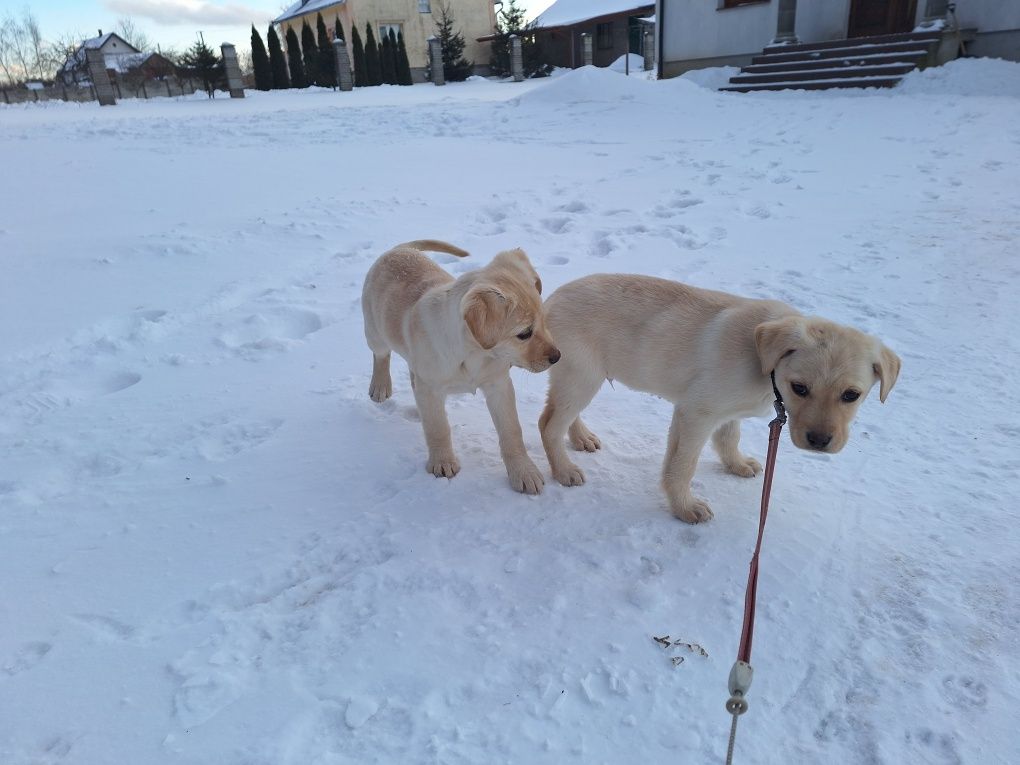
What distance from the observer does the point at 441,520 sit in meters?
2.92

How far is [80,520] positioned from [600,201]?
652cm

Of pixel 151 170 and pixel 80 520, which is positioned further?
pixel 151 170

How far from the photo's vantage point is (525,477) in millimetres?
3146

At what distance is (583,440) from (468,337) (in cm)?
98

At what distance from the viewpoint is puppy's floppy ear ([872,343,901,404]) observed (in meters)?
2.39

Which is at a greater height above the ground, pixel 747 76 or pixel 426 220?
pixel 747 76

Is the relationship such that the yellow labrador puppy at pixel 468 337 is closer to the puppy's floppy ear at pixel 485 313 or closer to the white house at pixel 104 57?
the puppy's floppy ear at pixel 485 313

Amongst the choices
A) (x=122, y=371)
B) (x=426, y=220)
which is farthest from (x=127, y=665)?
(x=426, y=220)

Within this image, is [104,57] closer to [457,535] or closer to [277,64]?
[277,64]

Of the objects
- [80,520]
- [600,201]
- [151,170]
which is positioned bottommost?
[80,520]

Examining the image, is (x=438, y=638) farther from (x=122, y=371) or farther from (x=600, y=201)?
(x=600, y=201)

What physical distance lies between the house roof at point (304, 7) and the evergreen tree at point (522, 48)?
459 inches

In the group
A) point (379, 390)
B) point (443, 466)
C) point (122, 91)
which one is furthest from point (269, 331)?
point (122, 91)

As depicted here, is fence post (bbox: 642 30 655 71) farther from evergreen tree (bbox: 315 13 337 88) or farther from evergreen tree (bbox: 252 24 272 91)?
evergreen tree (bbox: 252 24 272 91)
